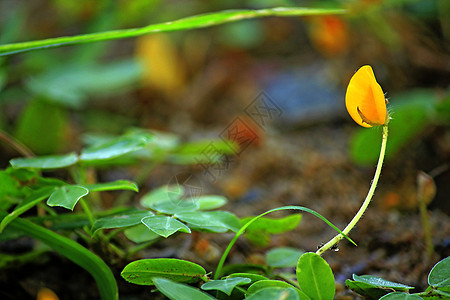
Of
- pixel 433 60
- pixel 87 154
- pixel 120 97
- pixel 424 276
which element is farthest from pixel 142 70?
pixel 424 276

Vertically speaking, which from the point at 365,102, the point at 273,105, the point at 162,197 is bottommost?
the point at 273,105

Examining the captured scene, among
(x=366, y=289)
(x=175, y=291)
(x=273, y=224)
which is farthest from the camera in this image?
(x=273, y=224)

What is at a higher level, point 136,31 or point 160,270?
point 136,31

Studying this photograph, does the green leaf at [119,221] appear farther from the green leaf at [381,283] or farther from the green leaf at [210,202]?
the green leaf at [381,283]

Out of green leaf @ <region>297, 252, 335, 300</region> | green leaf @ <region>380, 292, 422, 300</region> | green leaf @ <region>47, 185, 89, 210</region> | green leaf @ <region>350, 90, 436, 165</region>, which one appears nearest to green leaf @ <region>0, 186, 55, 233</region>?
green leaf @ <region>47, 185, 89, 210</region>

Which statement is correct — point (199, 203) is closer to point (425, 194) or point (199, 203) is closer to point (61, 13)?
point (425, 194)

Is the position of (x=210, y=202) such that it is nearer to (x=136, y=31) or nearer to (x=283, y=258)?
(x=283, y=258)

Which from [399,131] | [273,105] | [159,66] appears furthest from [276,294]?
[159,66]
